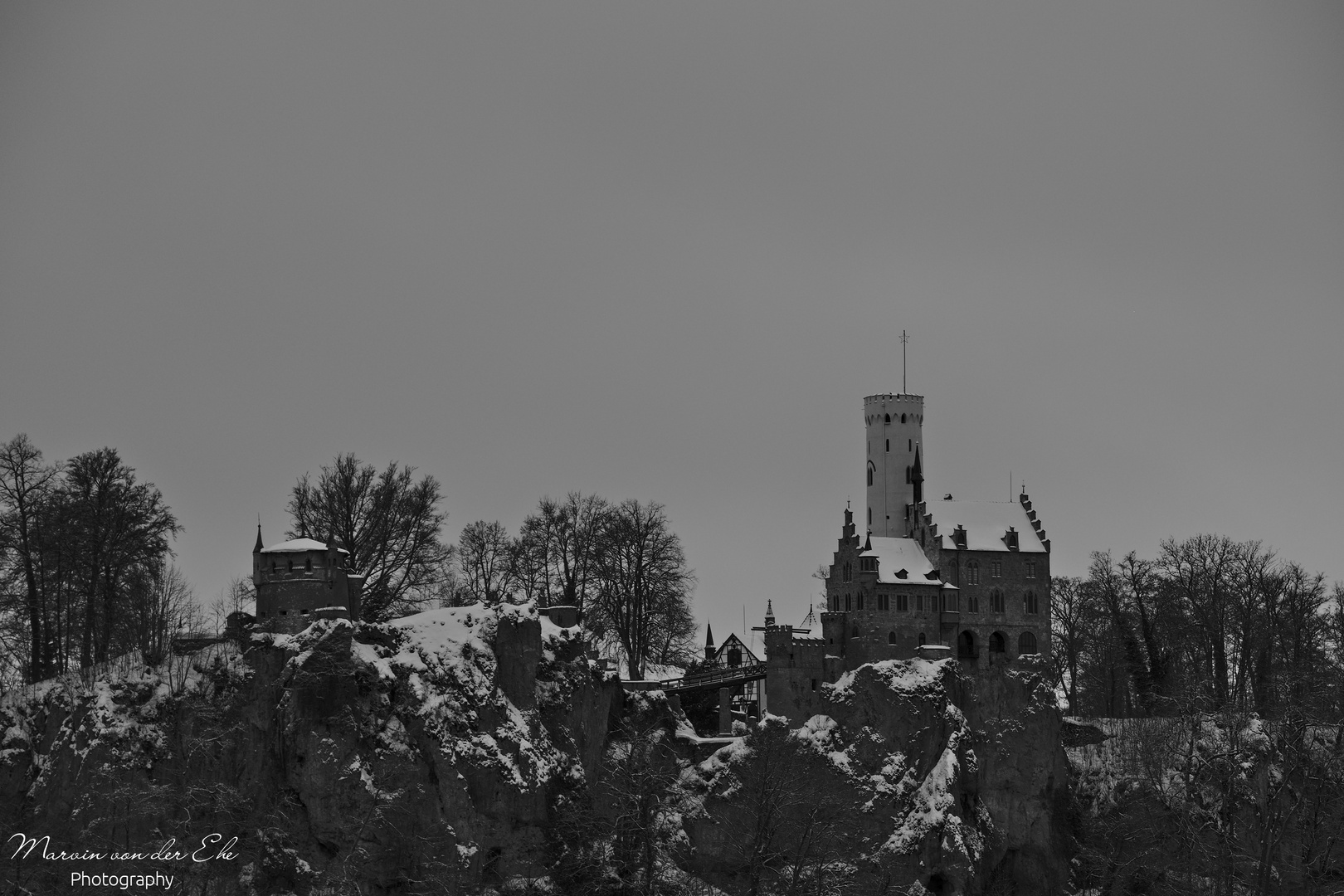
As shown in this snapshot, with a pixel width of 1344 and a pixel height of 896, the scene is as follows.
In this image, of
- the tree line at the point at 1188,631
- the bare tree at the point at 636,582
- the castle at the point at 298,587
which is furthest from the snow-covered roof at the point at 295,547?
the tree line at the point at 1188,631

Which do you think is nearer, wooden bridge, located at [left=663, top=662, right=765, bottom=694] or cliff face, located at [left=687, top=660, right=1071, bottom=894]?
cliff face, located at [left=687, top=660, right=1071, bottom=894]

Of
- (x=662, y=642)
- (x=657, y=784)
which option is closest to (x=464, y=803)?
(x=657, y=784)

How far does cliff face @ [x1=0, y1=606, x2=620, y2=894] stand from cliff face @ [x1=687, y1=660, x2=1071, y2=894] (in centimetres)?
828

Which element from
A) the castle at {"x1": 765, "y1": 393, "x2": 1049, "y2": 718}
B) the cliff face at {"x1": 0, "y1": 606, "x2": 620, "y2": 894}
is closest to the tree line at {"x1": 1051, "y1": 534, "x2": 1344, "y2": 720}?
the castle at {"x1": 765, "y1": 393, "x2": 1049, "y2": 718}

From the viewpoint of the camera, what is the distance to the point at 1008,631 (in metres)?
87.8

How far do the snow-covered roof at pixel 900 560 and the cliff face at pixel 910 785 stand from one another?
470cm

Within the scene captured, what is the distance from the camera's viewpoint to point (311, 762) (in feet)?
236

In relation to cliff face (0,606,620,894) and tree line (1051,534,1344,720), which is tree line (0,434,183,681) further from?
tree line (1051,534,1344,720)

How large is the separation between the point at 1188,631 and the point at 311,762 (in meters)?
A: 45.2

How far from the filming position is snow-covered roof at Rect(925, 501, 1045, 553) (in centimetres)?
8856

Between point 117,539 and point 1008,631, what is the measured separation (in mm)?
41459

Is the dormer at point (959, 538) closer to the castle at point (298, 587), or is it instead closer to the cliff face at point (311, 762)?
the cliff face at point (311, 762)

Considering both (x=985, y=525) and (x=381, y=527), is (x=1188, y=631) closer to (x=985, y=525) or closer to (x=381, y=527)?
(x=985, y=525)

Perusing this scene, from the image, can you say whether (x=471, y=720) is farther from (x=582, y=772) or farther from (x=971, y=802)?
(x=971, y=802)
